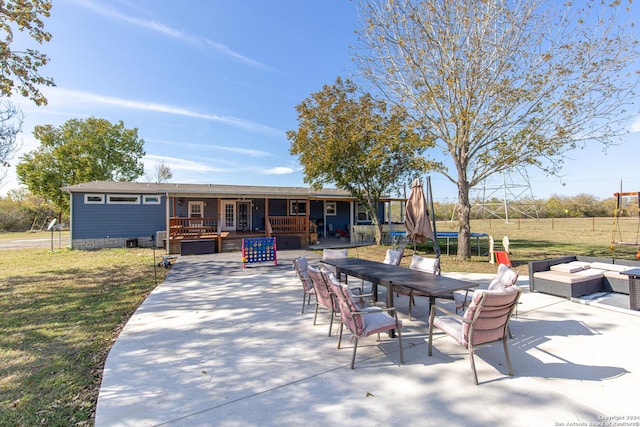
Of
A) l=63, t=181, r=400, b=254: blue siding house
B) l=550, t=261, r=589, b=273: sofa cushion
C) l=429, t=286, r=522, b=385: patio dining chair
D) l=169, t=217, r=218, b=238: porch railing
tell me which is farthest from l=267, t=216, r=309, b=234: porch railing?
l=429, t=286, r=522, b=385: patio dining chair

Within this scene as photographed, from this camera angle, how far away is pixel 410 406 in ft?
8.04

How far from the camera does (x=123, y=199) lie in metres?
15.1

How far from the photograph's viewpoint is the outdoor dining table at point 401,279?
367 centimetres

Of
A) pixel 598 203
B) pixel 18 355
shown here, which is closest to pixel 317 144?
pixel 18 355

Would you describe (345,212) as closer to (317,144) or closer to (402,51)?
(317,144)

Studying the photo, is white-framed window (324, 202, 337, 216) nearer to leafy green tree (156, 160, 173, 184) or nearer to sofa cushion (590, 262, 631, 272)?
sofa cushion (590, 262, 631, 272)

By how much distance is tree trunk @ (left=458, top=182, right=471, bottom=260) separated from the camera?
10.1 m

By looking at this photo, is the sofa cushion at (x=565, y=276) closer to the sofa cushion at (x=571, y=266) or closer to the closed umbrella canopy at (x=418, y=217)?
the sofa cushion at (x=571, y=266)

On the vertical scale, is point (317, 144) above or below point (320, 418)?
above

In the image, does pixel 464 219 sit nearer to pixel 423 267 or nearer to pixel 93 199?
pixel 423 267

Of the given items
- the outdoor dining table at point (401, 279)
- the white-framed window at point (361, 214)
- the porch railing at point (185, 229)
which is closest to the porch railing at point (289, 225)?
the porch railing at point (185, 229)

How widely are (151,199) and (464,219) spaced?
15.1 meters

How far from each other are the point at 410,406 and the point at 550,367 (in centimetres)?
177

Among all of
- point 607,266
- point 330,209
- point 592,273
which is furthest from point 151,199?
point 607,266
